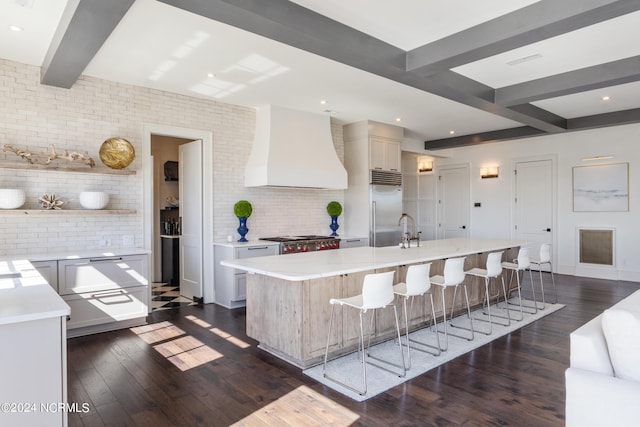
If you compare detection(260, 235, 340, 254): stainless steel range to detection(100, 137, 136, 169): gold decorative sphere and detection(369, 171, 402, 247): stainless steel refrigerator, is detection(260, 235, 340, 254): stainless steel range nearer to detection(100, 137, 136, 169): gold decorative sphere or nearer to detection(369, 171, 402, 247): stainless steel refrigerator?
detection(369, 171, 402, 247): stainless steel refrigerator

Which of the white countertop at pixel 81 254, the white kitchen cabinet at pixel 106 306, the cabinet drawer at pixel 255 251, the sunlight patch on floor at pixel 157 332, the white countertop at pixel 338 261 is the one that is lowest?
the sunlight patch on floor at pixel 157 332

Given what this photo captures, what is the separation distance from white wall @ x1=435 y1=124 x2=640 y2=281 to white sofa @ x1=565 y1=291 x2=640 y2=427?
6674mm

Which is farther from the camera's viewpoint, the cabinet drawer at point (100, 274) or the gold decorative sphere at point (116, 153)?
the gold decorative sphere at point (116, 153)

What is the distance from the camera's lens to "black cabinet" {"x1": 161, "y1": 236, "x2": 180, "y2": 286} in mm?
7000

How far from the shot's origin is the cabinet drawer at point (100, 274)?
13.5 feet

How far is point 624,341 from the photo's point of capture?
1.78m

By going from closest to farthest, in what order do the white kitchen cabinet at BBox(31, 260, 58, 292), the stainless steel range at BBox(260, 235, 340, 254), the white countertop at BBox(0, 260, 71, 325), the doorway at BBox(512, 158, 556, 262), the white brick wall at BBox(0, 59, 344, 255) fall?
the white countertop at BBox(0, 260, 71, 325), the white kitchen cabinet at BBox(31, 260, 58, 292), the white brick wall at BBox(0, 59, 344, 255), the stainless steel range at BBox(260, 235, 340, 254), the doorway at BBox(512, 158, 556, 262)

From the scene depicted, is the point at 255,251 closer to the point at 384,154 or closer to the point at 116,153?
the point at 116,153

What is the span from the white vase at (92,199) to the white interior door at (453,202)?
25.0 feet

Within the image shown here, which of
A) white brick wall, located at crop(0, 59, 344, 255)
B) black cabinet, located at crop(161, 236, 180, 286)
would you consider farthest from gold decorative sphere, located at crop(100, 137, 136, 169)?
black cabinet, located at crop(161, 236, 180, 286)

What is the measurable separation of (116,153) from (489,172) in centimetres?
754

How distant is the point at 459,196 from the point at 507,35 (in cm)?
657

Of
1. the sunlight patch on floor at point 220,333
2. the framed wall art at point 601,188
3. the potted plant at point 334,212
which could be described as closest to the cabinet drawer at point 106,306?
the sunlight patch on floor at point 220,333

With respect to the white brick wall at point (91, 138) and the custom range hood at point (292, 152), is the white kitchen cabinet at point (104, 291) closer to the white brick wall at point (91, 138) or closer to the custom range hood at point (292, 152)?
the white brick wall at point (91, 138)
